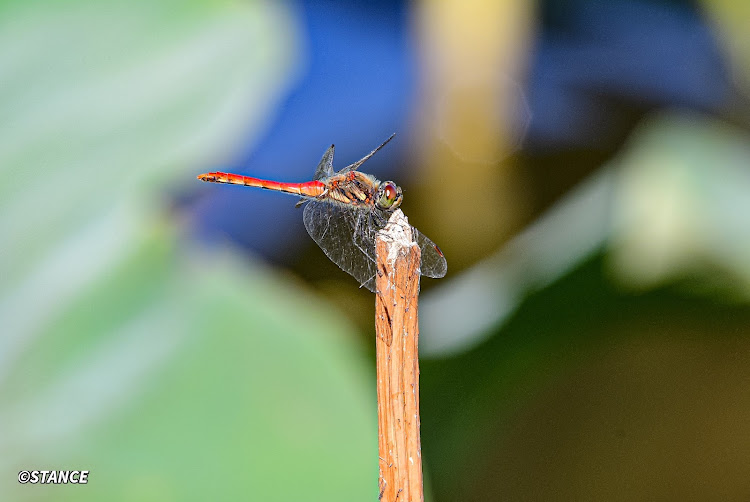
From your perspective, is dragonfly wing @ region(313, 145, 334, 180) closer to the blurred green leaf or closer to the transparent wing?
the transparent wing

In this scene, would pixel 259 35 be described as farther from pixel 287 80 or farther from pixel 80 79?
pixel 80 79

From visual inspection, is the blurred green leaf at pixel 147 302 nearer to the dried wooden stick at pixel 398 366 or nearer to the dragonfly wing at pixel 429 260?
the dragonfly wing at pixel 429 260

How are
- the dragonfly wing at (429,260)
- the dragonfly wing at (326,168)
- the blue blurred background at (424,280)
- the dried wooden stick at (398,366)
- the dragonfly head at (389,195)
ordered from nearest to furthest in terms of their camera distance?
the dried wooden stick at (398,366) → the dragonfly head at (389,195) → the dragonfly wing at (429,260) → the dragonfly wing at (326,168) → the blue blurred background at (424,280)

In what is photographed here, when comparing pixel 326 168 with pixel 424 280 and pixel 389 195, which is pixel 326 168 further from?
pixel 424 280

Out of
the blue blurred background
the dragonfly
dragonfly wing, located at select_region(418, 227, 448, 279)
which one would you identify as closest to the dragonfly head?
the dragonfly

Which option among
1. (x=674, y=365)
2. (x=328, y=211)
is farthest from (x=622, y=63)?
(x=328, y=211)

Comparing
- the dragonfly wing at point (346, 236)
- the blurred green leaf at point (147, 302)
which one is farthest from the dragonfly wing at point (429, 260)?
the blurred green leaf at point (147, 302)
